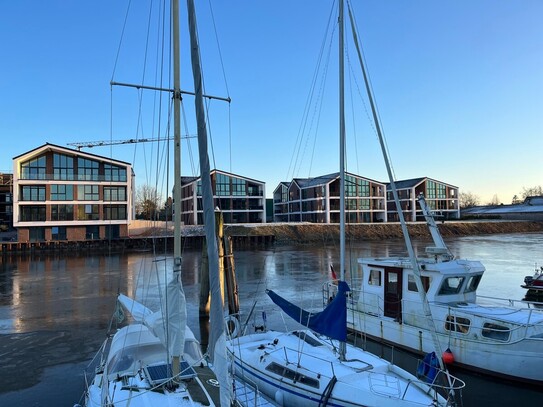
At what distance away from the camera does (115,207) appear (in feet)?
216

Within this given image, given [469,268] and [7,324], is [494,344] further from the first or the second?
[7,324]

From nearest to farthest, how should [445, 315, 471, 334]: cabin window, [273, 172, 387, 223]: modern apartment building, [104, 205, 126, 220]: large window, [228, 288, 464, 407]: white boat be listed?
1. [228, 288, 464, 407]: white boat
2. [445, 315, 471, 334]: cabin window
3. [104, 205, 126, 220]: large window
4. [273, 172, 387, 223]: modern apartment building

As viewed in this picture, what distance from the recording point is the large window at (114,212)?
6544cm

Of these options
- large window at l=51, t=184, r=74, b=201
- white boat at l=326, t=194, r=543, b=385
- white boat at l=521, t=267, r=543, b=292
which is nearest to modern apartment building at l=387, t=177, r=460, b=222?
large window at l=51, t=184, r=74, b=201

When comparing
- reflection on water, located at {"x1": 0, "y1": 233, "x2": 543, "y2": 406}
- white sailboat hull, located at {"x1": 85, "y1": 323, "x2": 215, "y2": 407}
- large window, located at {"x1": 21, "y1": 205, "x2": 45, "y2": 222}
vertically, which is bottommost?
reflection on water, located at {"x1": 0, "y1": 233, "x2": 543, "y2": 406}

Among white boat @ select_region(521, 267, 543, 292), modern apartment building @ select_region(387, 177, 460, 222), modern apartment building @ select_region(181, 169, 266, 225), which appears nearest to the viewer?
white boat @ select_region(521, 267, 543, 292)

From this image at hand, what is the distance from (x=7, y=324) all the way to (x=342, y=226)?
711 inches

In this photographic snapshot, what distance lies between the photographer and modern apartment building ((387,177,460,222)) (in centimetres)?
10603

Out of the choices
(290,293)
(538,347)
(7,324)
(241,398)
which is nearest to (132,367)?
(241,398)

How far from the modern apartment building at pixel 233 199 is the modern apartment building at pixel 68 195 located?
2167 cm

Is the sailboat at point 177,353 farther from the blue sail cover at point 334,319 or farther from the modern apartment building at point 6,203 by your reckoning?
the modern apartment building at point 6,203

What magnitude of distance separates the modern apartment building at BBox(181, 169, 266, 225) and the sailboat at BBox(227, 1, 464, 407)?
7489cm

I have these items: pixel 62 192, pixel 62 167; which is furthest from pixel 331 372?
pixel 62 167

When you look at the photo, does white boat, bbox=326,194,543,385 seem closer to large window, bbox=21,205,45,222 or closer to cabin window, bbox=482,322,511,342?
cabin window, bbox=482,322,511,342
